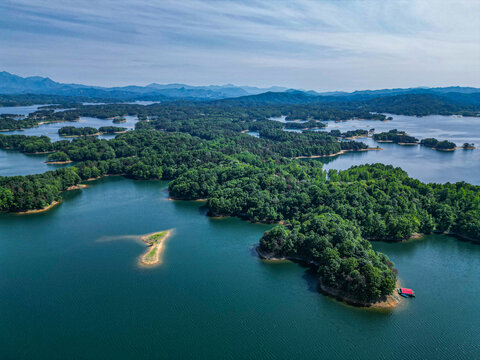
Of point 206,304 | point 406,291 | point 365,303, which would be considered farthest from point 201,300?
point 406,291

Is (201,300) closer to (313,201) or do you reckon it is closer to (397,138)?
(313,201)

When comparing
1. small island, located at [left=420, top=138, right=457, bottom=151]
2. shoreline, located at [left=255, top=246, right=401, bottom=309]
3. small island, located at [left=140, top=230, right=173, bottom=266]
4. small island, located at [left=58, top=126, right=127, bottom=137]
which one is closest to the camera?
shoreline, located at [left=255, top=246, right=401, bottom=309]

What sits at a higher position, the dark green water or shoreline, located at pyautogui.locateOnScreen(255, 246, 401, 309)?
shoreline, located at pyautogui.locateOnScreen(255, 246, 401, 309)

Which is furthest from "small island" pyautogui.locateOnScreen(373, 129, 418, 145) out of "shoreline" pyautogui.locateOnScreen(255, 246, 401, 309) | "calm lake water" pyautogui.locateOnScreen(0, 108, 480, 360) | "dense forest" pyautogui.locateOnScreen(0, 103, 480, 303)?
"shoreline" pyautogui.locateOnScreen(255, 246, 401, 309)

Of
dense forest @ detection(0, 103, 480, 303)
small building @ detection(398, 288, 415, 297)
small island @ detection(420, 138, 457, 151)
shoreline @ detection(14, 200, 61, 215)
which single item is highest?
small island @ detection(420, 138, 457, 151)

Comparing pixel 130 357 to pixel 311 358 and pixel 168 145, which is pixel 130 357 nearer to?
pixel 311 358

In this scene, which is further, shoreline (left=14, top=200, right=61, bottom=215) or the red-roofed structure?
shoreline (left=14, top=200, right=61, bottom=215)

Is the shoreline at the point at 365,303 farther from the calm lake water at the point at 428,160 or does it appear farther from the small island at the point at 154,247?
the calm lake water at the point at 428,160

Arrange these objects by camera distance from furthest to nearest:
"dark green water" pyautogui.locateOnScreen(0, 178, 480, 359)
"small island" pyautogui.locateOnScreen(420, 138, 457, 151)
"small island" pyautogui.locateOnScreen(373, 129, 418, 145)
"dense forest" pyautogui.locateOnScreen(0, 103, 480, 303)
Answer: "small island" pyautogui.locateOnScreen(373, 129, 418, 145)
"small island" pyautogui.locateOnScreen(420, 138, 457, 151)
"dense forest" pyautogui.locateOnScreen(0, 103, 480, 303)
"dark green water" pyautogui.locateOnScreen(0, 178, 480, 359)

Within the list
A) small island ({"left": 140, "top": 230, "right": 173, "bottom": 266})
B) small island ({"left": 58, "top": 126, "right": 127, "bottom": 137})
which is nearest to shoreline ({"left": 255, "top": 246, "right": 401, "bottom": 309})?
small island ({"left": 140, "top": 230, "right": 173, "bottom": 266})

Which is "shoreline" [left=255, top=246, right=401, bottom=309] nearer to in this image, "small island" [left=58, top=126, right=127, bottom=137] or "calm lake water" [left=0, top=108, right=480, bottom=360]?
"calm lake water" [left=0, top=108, right=480, bottom=360]
